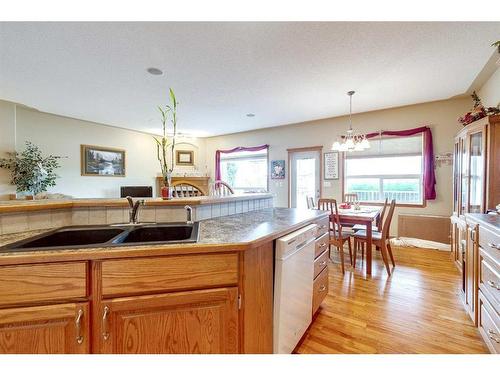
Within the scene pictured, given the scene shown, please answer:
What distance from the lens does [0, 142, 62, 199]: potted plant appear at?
390 centimetres

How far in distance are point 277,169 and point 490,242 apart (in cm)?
444

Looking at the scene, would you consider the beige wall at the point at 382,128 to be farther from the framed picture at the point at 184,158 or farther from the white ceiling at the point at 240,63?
the framed picture at the point at 184,158

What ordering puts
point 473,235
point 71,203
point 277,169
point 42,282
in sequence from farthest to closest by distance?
1. point 277,169
2. point 473,235
3. point 71,203
4. point 42,282

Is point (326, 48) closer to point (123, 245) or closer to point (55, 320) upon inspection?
point (123, 245)

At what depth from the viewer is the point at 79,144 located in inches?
194

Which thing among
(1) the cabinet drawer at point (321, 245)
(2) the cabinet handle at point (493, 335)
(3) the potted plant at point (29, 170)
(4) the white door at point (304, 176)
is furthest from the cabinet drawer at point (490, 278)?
(3) the potted plant at point (29, 170)

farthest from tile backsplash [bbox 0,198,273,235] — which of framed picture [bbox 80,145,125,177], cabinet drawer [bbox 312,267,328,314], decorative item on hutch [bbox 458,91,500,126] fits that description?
framed picture [bbox 80,145,125,177]

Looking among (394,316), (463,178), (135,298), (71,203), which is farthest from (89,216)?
(463,178)

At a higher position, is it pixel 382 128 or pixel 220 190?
pixel 382 128

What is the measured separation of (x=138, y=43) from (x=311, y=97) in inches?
99.1

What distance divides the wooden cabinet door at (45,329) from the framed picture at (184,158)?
19.4 feet

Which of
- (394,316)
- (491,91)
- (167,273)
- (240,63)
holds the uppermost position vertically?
(240,63)

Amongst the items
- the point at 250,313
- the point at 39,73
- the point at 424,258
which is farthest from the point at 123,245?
the point at 424,258

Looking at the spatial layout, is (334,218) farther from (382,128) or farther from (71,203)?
(71,203)
